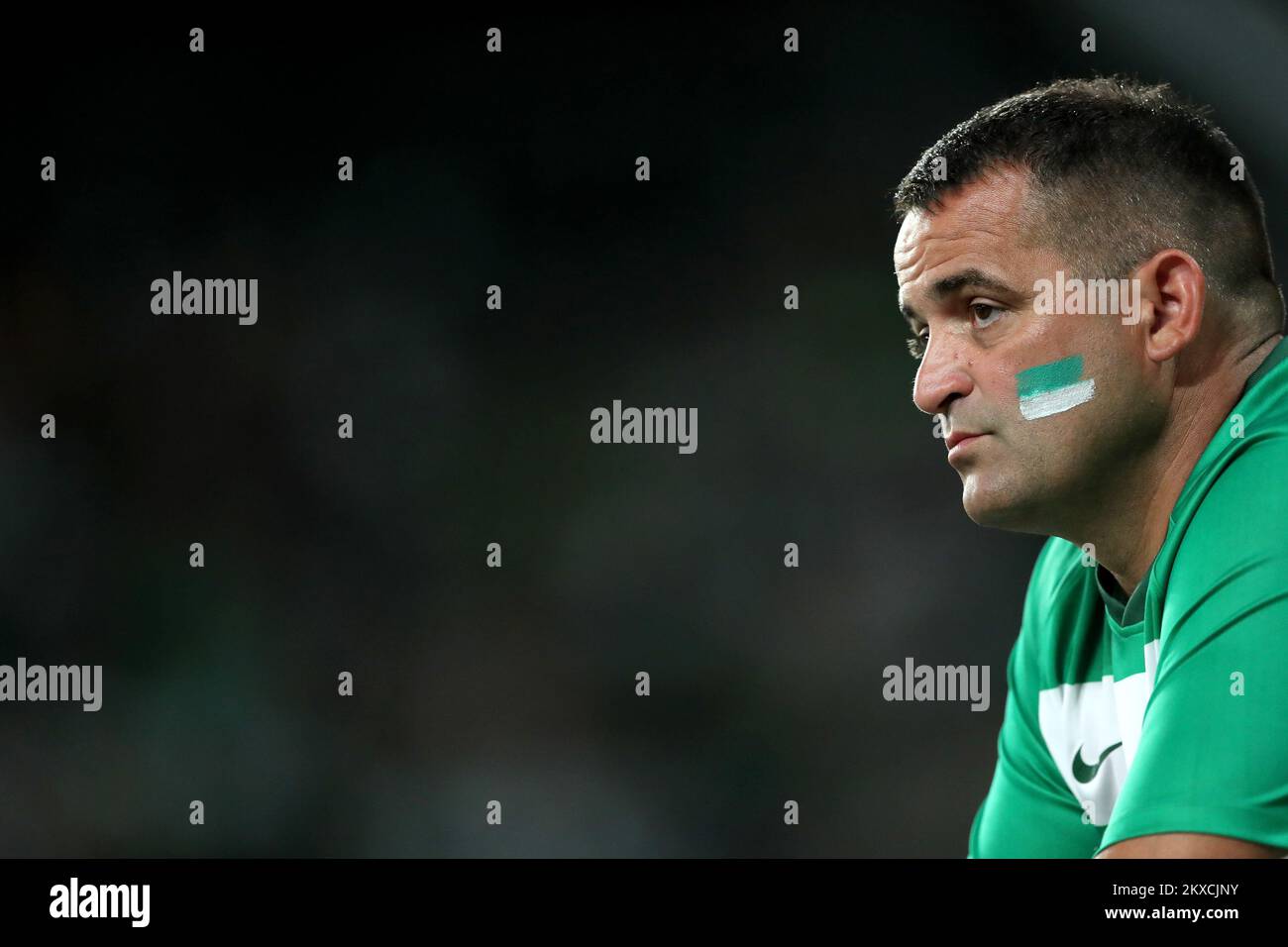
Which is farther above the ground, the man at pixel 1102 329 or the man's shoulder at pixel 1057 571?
the man at pixel 1102 329

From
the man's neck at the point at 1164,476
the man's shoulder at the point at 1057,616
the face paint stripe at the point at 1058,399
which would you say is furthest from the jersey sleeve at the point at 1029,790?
the face paint stripe at the point at 1058,399

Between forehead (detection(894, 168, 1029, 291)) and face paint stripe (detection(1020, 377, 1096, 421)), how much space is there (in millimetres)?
140

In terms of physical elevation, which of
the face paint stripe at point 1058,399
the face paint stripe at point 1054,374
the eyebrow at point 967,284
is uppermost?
the eyebrow at point 967,284

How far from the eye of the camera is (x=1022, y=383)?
1.29 m

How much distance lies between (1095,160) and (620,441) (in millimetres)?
2778

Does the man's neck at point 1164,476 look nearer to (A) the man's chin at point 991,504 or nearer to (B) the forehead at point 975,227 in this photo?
(A) the man's chin at point 991,504

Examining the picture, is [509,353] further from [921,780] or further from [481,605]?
[921,780]

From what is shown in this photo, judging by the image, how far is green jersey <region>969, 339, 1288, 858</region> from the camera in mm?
998

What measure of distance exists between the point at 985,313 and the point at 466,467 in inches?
98.8

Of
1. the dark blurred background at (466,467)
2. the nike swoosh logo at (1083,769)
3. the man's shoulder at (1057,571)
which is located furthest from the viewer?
the dark blurred background at (466,467)

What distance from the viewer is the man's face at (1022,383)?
128 centimetres

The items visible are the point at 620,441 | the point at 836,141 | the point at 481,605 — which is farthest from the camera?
the point at 620,441

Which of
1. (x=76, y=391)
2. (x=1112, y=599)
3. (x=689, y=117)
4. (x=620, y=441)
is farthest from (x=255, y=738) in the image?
(x=1112, y=599)

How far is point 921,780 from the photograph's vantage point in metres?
3.31
